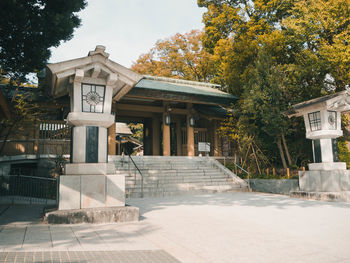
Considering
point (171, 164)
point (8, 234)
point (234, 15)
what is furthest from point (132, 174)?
point (234, 15)

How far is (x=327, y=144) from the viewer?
9336 millimetres

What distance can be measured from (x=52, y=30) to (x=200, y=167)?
9.18 m

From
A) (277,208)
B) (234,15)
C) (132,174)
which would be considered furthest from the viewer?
(234,15)

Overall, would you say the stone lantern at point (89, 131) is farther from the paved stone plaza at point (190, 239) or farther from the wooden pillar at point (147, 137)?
the wooden pillar at point (147, 137)

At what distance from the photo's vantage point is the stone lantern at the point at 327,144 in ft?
29.9

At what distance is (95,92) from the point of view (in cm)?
632

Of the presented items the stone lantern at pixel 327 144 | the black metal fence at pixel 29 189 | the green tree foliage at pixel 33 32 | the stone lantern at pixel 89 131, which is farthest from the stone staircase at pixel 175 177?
the green tree foliage at pixel 33 32

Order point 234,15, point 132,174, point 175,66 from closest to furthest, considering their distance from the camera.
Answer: point 132,174
point 234,15
point 175,66

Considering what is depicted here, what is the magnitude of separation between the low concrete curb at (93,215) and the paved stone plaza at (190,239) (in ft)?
0.65

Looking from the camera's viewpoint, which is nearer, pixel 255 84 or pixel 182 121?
pixel 255 84

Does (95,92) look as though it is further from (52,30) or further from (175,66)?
(175,66)

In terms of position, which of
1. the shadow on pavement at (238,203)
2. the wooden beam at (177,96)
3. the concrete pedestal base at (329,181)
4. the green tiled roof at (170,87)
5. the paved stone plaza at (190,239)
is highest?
the green tiled roof at (170,87)

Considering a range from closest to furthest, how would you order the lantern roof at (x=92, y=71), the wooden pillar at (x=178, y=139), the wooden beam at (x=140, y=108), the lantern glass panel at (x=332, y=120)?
the lantern roof at (x=92, y=71)
the lantern glass panel at (x=332, y=120)
the wooden beam at (x=140, y=108)
the wooden pillar at (x=178, y=139)

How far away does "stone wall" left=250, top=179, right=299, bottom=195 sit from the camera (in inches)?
451
